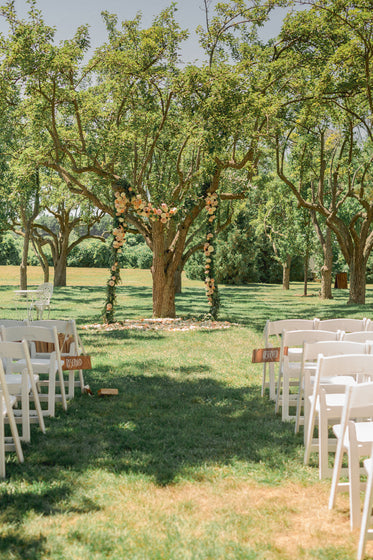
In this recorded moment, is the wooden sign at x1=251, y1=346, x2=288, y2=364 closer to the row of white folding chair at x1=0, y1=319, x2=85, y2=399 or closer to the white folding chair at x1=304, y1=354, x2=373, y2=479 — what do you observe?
the white folding chair at x1=304, y1=354, x2=373, y2=479

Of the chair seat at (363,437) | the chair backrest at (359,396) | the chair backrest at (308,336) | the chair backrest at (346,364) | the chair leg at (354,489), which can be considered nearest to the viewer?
the chair backrest at (359,396)

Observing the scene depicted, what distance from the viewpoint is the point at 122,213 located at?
13.5m

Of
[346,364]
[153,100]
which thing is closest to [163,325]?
[153,100]

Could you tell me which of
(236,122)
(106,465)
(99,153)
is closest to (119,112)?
(99,153)

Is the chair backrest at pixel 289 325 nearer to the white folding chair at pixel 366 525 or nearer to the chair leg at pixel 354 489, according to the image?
the chair leg at pixel 354 489

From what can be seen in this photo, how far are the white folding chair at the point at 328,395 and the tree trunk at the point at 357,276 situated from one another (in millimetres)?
15301

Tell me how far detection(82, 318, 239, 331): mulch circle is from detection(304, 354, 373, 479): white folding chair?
845cm

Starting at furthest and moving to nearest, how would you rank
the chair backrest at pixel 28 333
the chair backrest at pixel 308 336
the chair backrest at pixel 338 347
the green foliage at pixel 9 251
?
the green foliage at pixel 9 251, the chair backrest at pixel 28 333, the chair backrest at pixel 308 336, the chair backrest at pixel 338 347

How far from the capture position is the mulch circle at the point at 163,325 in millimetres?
13047

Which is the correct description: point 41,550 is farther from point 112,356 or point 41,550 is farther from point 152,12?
point 152,12

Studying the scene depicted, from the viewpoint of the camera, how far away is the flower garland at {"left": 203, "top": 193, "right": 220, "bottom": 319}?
13688mm

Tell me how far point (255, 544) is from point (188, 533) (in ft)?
1.32

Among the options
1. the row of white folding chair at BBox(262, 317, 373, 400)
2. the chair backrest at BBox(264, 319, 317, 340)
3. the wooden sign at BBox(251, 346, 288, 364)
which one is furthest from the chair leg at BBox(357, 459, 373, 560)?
the chair backrest at BBox(264, 319, 317, 340)

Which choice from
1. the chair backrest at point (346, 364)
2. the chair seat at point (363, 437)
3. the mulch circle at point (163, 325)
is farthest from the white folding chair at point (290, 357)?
the mulch circle at point (163, 325)
